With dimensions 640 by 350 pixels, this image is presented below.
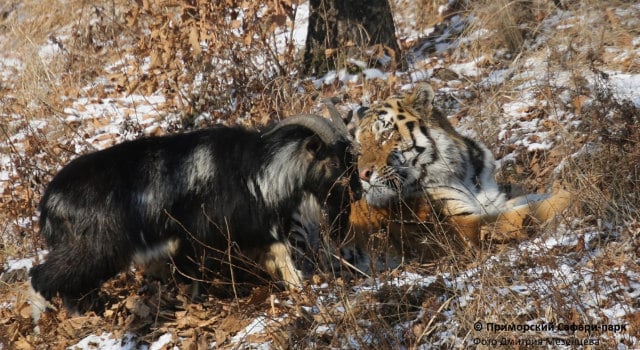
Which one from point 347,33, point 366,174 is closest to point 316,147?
point 366,174

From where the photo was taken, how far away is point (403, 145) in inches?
237

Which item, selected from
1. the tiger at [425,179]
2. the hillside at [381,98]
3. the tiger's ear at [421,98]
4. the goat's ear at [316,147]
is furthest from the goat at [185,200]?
the tiger's ear at [421,98]

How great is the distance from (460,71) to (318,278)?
3.99 metres

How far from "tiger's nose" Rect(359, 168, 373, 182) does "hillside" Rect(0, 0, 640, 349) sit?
773 millimetres

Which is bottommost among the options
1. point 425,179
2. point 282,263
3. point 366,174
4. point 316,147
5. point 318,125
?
point 282,263

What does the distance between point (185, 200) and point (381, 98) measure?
327 cm

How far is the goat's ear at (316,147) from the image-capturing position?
18.0ft

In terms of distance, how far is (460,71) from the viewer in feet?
27.6

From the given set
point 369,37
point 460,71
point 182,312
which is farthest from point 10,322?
point 460,71

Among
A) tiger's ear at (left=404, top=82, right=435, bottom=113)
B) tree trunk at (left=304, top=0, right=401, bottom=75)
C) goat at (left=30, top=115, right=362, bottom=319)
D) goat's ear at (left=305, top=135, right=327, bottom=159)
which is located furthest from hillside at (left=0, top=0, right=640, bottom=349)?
tiger's ear at (left=404, top=82, right=435, bottom=113)

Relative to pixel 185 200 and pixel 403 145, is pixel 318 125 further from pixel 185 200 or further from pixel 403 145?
pixel 185 200

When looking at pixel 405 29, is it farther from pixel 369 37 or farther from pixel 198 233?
pixel 198 233

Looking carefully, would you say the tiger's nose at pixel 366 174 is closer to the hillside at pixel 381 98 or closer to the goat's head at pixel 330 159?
the goat's head at pixel 330 159

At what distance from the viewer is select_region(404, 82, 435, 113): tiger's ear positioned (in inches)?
236
